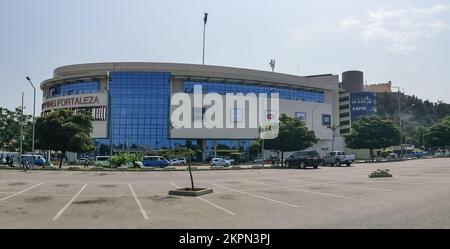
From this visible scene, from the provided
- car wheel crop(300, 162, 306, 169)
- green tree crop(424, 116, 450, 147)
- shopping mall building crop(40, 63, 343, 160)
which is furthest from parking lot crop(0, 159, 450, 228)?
green tree crop(424, 116, 450, 147)

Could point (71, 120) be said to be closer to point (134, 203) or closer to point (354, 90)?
point (134, 203)

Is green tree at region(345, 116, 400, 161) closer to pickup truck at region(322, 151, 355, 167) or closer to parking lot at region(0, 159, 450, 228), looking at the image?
pickup truck at region(322, 151, 355, 167)

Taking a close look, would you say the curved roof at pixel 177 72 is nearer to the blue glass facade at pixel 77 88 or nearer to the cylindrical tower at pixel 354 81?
the blue glass facade at pixel 77 88

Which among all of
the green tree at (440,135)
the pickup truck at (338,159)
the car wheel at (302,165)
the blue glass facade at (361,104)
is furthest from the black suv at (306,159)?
the blue glass facade at (361,104)

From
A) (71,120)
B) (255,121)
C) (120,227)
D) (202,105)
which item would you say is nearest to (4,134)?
(71,120)

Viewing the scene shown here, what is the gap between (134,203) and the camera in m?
14.7

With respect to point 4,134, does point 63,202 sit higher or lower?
lower

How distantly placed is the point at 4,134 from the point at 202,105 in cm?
3653

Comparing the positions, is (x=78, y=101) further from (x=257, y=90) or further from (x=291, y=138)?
(x=291, y=138)

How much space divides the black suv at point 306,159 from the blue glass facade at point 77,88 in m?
53.9

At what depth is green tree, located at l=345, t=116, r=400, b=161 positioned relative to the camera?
75.8 metres

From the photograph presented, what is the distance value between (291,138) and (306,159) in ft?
34.5

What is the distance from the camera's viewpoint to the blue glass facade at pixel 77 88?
87.2 metres
